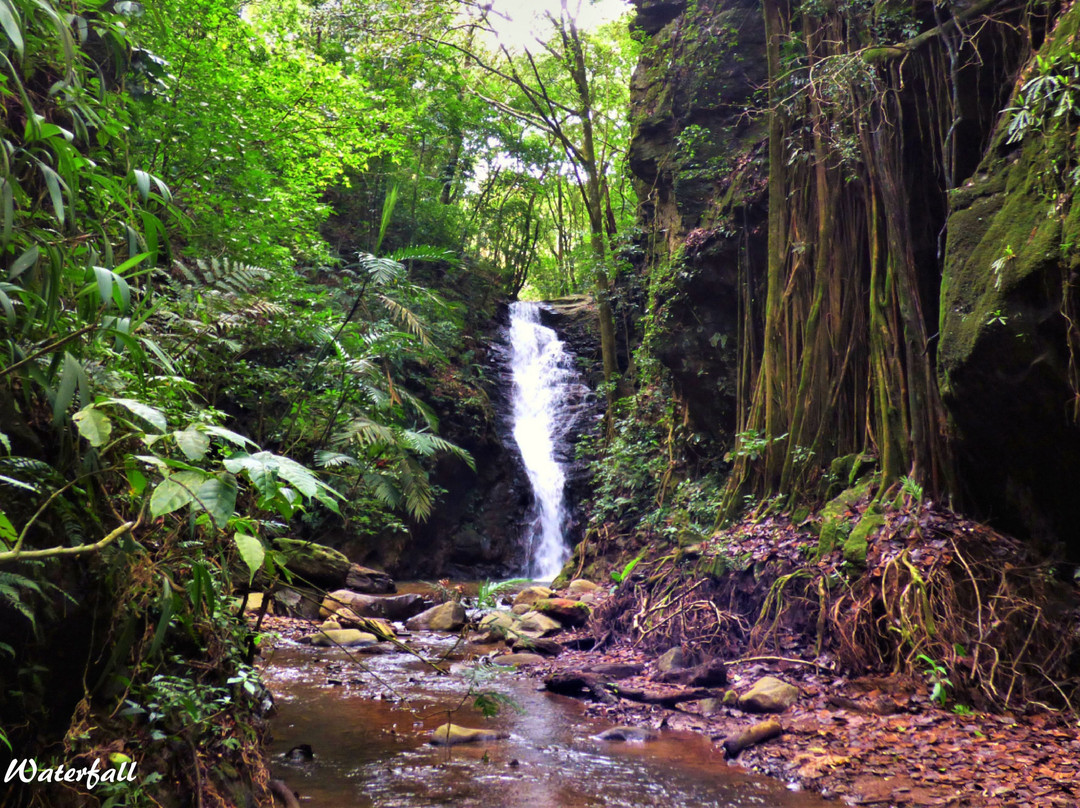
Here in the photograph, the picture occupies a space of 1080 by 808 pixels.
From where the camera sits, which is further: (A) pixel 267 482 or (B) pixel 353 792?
(B) pixel 353 792

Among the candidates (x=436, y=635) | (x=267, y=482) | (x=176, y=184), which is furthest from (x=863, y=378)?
(x=176, y=184)

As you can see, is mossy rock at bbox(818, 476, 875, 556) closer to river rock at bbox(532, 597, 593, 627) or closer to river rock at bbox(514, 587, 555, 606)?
river rock at bbox(532, 597, 593, 627)

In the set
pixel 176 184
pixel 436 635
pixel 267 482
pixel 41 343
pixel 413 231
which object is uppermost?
pixel 413 231

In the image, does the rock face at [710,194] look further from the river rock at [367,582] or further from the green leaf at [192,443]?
the green leaf at [192,443]

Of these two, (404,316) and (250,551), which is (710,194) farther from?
(250,551)

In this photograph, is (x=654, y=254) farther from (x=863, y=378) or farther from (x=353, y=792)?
(x=353, y=792)

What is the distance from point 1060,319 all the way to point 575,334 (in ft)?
43.8

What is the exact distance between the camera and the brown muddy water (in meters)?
3.08

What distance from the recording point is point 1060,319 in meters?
3.75

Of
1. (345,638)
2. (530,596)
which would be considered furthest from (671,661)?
(530,596)

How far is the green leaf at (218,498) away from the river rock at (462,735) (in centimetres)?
282

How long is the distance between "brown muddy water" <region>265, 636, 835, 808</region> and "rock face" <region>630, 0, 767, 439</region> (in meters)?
4.87

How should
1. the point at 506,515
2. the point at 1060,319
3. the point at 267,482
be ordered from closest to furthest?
the point at 267,482 < the point at 1060,319 < the point at 506,515

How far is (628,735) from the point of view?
401 cm
